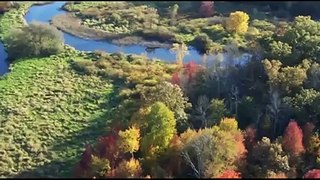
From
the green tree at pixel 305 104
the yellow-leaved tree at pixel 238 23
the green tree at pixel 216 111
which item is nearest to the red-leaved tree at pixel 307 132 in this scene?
the green tree at pixel 305 104

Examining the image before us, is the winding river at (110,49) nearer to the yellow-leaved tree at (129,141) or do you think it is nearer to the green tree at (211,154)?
the yellow-leaved tree at (129,141)

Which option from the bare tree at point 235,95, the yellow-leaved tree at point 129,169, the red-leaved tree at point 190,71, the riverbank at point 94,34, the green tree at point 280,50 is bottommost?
the riverbank at point 94,34

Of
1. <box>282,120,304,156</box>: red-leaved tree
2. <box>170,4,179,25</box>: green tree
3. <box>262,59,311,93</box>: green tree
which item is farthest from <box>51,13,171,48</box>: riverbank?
<box>282,120,304,156</box>: red-leaved tree

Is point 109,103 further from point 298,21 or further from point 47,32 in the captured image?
point 298,21

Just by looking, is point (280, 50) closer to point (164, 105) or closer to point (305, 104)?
point (305, 104)

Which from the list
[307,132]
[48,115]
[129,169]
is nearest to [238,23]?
[48,115]
